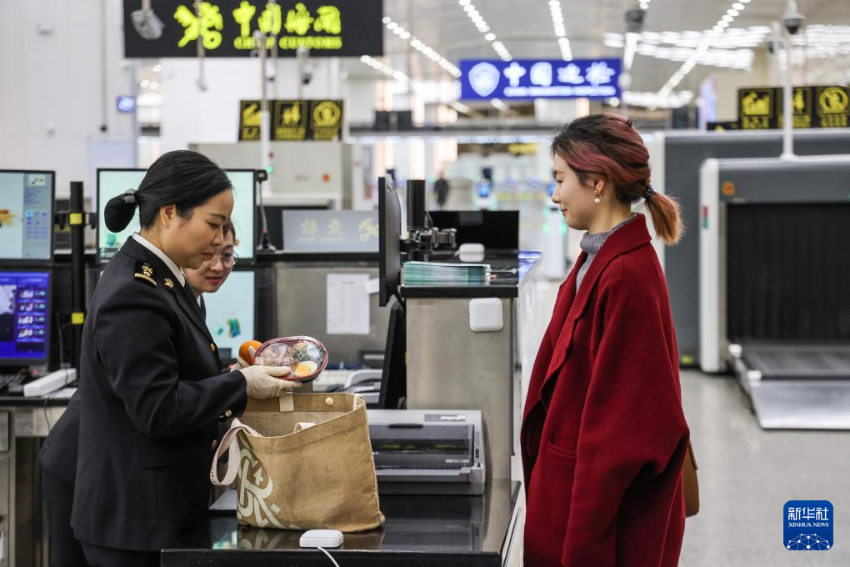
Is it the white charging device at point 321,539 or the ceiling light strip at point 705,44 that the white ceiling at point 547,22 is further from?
the white charging device at point 321,539

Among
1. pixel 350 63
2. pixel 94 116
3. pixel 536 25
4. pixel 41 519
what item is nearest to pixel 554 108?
pixel 350 63

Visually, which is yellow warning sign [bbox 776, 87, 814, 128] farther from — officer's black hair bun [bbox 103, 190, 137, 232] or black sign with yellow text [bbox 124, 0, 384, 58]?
officer's black hair bun [bbox 103, 190, 137, 232]

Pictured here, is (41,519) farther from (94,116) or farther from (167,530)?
(94,116)

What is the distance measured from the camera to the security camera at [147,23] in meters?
7.44

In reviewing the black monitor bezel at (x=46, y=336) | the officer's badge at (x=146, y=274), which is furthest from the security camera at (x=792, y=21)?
the officer's badge at (x=146, y=274)

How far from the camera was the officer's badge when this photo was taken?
2127mm

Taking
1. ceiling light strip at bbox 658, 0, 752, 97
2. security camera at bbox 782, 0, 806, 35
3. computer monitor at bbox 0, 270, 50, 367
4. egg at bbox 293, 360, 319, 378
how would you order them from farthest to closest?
ceiling light strip at bbox 658, 0, 752, 97, security camera at bbox 782, 0, 806, 35, computer monitor at bbox 0, 270, 50, 367, egg at bbox 293, 360, 319, 378

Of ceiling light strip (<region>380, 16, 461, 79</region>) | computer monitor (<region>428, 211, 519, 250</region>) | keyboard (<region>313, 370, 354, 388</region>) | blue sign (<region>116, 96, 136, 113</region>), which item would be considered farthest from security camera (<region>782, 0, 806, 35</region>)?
ceiling light strip (<region>380, 16, 461, 79</region>)

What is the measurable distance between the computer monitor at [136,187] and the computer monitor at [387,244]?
1253mm

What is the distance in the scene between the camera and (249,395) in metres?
2.19

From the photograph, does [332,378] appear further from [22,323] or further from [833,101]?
[833,101]

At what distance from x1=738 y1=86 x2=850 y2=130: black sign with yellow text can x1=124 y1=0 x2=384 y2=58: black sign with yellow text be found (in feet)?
18.5

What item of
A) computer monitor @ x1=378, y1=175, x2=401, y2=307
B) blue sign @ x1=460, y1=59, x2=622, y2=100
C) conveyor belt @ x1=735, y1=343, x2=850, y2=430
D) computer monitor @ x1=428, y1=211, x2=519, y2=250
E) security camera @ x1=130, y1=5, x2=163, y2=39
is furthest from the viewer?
blue sign @ x1=460, y1=59, x2=622, y2=100

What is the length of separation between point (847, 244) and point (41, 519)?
646 centimetres
